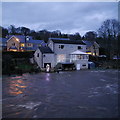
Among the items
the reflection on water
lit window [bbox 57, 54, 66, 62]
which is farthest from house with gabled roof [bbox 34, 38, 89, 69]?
the reflection on water

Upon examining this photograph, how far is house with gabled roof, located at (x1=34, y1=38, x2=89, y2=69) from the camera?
92.2ft

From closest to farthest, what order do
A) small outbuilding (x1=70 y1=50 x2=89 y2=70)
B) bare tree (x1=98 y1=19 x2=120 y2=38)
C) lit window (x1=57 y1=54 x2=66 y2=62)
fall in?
small outbuilding (x1=70 y1=50 x2=89 y2=70) < lit window (x1=57 y1=54 x2=66 y2=62) < bare tree (x1=98 y1=19 x2=120 y2=38)

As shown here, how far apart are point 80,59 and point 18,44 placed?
22379mm

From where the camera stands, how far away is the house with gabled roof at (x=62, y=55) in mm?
28109

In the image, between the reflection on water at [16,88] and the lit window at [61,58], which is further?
the lit window at [61,58]

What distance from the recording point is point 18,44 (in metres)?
41.2

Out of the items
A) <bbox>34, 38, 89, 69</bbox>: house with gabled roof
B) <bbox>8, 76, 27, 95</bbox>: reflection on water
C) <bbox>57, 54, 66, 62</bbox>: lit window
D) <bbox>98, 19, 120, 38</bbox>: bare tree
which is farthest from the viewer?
<bbox>98, 19, 120, 38</bbox>: bare tree

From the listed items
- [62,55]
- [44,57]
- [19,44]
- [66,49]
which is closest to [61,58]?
[62,55]

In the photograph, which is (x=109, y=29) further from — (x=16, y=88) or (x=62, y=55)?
(x=16, y=88)

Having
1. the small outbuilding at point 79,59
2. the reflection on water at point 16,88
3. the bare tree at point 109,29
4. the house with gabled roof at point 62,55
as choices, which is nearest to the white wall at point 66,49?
the house with gabled roof at point 62,55

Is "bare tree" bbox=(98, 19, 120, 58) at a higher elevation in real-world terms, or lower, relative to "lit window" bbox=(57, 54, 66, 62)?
higher

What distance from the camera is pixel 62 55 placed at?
30141mm

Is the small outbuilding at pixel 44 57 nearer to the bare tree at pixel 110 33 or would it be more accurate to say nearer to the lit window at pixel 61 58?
the lit window at pixel 61 58

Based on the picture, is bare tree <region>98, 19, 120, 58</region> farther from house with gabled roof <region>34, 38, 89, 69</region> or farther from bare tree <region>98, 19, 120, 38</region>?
house with gabled roof <region>34, 38, 89, 69</region>
